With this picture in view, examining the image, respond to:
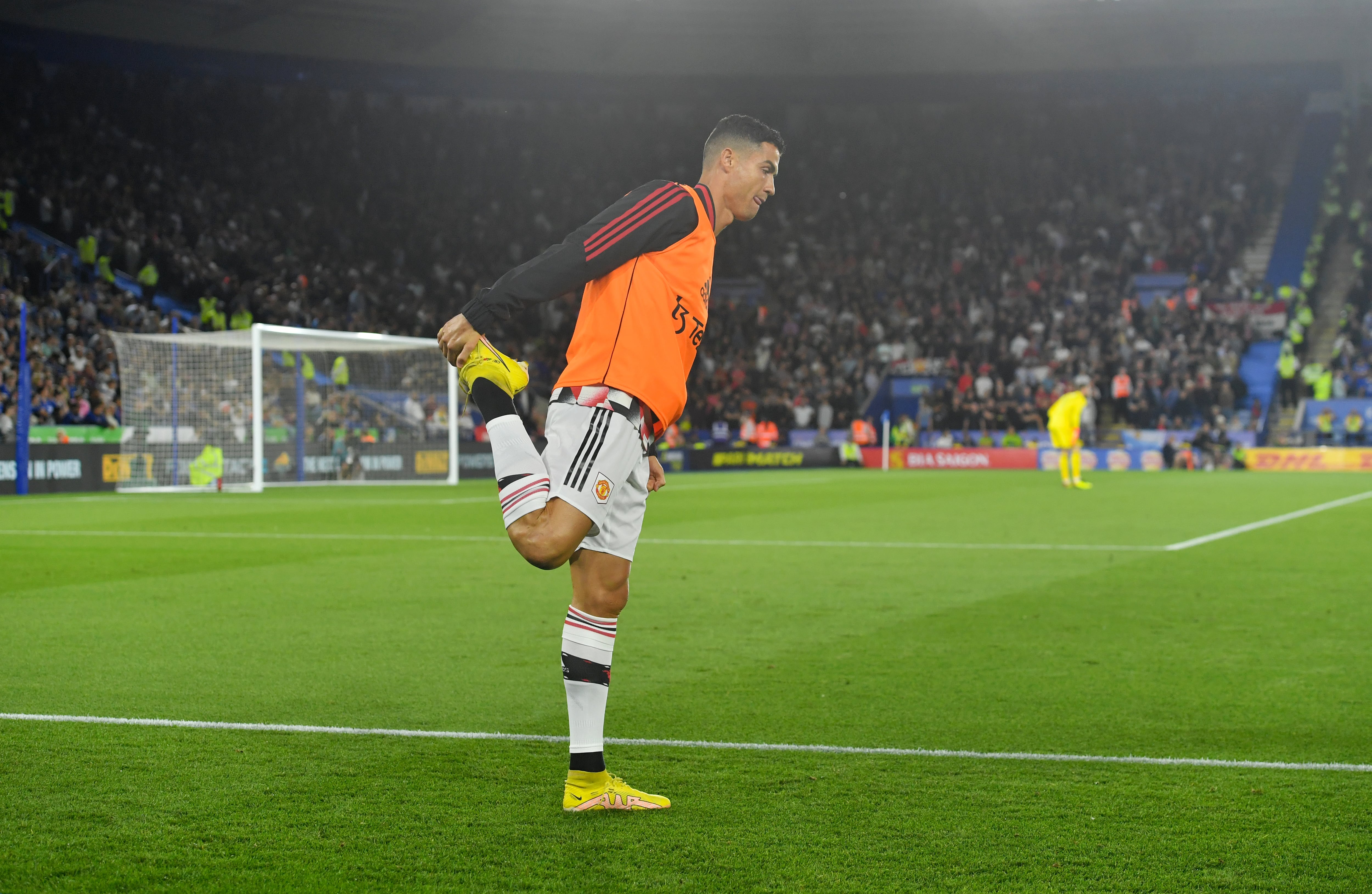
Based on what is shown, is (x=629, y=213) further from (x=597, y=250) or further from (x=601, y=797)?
(x=601, y=797)

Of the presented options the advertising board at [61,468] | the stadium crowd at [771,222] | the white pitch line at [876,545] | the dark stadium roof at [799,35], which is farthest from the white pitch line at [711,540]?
the dark stadium roof at [799,35]

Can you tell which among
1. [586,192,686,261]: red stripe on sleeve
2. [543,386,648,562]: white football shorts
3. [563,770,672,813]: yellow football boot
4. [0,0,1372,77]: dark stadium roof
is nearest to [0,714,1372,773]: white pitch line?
[563,770,672,813]: yellow football boot

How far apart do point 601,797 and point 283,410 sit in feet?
75.4

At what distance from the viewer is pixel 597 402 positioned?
4055 millimetres

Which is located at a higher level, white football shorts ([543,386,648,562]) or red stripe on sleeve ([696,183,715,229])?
red stripe on sleeve ([696,183,715,229])

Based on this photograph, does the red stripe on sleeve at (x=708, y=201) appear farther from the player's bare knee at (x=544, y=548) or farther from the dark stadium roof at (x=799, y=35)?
the dark stadium roof at (x=799, y=35)

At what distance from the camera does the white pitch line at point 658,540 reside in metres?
13.1

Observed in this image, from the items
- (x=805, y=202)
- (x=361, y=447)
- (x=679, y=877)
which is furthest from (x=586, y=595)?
(x=805, y=202)

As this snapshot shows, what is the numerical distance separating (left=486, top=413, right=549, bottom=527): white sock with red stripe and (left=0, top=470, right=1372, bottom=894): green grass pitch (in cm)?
92

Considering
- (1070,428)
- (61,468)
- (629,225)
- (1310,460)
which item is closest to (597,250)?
(629,225)

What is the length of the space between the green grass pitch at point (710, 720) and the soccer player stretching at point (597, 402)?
1.42ft

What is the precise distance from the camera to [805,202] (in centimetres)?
4703

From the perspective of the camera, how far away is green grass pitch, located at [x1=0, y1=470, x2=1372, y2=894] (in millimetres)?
3471

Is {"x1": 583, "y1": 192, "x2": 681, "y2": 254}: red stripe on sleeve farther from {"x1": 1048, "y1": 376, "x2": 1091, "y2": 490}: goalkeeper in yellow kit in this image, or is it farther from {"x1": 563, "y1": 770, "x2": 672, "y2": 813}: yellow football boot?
{"x1": 1048, "y1": 376, "x2": 1091, "y2": 490}: goalkeeper in yellow kit
